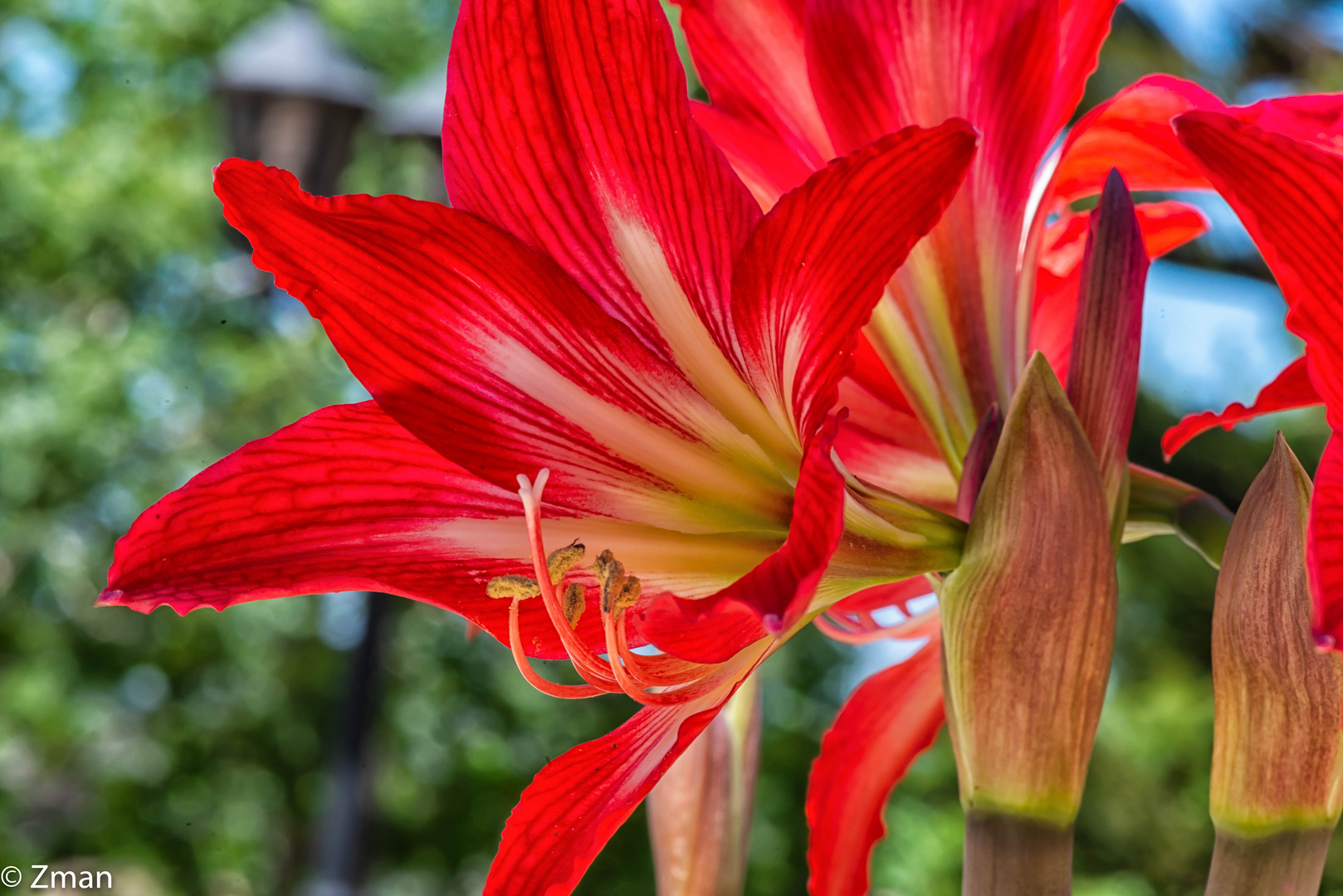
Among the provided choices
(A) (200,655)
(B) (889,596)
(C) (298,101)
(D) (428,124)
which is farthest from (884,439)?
(A) (200,655)

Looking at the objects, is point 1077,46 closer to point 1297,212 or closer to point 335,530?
point 1297,212

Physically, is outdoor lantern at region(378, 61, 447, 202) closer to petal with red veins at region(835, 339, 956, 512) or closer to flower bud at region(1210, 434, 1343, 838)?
petal with red veins at region(835, 339, 956, 512)

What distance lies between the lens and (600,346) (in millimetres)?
383

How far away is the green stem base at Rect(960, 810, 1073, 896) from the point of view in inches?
12.1

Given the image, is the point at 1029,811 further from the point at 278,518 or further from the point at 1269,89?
the point at 1269,89

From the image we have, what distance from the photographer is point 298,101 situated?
99.7 inches

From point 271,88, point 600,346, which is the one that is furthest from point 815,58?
point 271,88

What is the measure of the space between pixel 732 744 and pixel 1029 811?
0.13m

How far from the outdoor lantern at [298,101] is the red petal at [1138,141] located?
2228mm

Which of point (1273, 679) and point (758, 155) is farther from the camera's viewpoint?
point (758, 155)

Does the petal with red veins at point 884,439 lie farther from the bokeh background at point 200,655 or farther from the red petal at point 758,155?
the bokeh background at point 200,655

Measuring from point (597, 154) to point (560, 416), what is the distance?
0.25 feet

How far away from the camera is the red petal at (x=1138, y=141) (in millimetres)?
395

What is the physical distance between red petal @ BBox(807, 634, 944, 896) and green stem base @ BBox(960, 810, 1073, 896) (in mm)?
114
